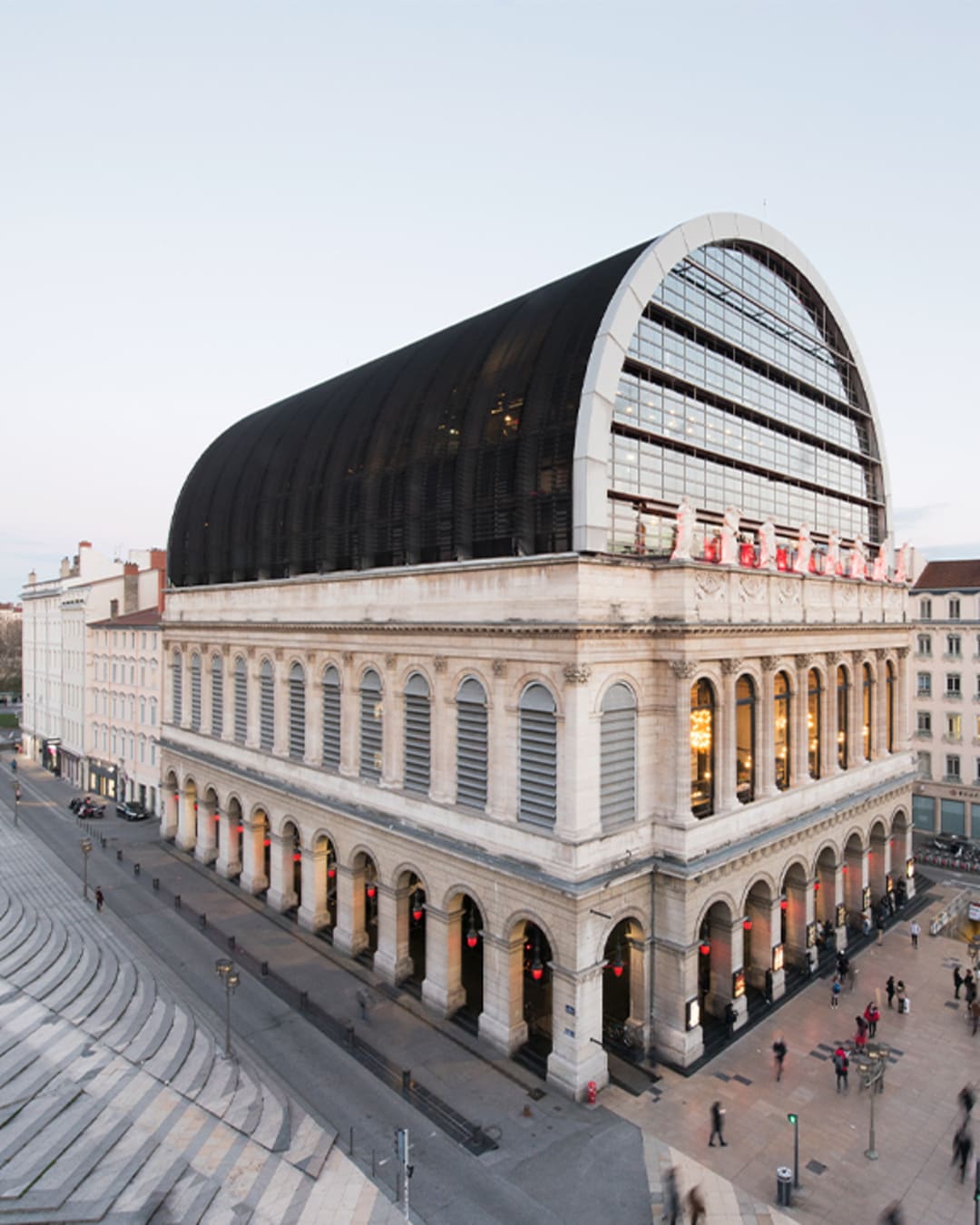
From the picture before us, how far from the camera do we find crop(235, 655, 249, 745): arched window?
49.7 meters

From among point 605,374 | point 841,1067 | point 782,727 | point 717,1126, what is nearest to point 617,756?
point 782,727

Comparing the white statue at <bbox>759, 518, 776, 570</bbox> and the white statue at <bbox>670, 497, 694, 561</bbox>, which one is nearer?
the white statue at <bbox>670, 497, 694, 561</bbox>

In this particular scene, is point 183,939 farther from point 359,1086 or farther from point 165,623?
point 165,623

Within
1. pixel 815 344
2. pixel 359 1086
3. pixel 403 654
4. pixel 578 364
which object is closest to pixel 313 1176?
pixel 359 1086

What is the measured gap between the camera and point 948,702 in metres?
63.6

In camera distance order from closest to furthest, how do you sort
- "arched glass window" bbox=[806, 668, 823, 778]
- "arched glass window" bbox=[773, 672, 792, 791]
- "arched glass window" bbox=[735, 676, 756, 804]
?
"arched glass window" bbox=[735, 676, 756, 804], "arched glass window" bbox=[773, 672, 792, 791], "arched glass window" bbox=[806, 668, 823, 778]

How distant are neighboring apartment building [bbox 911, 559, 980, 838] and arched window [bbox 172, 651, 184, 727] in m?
56.7

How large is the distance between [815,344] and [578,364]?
2268 centimetres

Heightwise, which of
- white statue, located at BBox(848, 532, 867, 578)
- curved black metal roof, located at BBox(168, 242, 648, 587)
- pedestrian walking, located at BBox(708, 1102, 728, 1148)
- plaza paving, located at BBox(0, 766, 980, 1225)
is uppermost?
curved black metal roof, located at BBox(168, 242, 648, 587)

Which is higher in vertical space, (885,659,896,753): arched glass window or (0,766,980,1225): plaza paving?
(885,659,896,753): arched glass window

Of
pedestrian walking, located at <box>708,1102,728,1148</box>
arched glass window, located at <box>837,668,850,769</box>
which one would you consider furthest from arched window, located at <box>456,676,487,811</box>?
arched glass window, located at <box>837,668,850,769</box>

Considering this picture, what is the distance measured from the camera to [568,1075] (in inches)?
1089

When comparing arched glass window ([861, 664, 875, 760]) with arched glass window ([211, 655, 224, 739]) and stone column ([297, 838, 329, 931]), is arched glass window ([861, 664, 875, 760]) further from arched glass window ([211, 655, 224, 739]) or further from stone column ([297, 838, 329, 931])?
arched glass window ([211, 655, 224, 739])

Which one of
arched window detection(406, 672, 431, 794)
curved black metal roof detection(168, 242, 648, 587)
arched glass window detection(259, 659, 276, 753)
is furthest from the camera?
arched glass window detection(259, 659, 276, 753)
